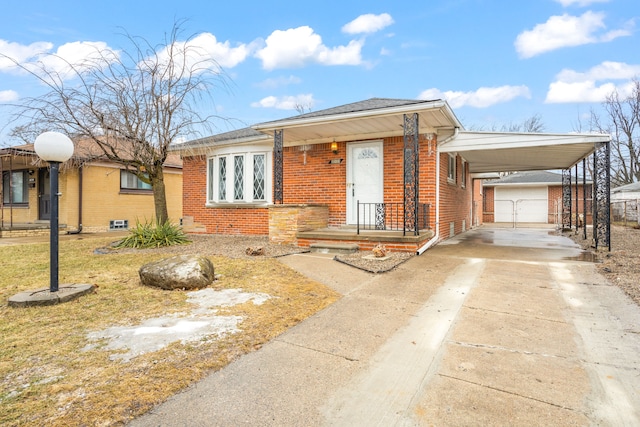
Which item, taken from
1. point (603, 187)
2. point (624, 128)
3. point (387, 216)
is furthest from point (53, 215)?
point (624, 128)

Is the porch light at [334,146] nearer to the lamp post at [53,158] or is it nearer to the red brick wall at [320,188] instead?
the red brick wall at [320,188]

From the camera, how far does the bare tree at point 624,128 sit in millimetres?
27266

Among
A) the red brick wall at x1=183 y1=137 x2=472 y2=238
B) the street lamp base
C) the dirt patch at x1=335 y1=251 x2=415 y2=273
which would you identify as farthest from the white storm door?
the street lamp base

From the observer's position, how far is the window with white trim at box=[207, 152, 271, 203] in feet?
33.1

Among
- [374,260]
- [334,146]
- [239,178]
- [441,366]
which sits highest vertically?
[334,146]

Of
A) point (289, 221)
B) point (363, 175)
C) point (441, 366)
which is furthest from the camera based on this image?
point (363, 175)

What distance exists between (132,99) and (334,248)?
6.41m

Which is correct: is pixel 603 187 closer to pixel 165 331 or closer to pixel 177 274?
pixel 177 274

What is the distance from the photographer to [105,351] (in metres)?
2.57

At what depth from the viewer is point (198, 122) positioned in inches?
366

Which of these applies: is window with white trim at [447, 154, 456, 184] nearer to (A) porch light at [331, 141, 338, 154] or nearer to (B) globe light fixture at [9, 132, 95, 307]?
(A) porch light at [331, 141, 338, 154]

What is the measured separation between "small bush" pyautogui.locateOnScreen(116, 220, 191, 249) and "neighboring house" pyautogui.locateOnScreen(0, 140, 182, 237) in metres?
3.89

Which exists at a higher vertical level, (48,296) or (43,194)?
(43,194)

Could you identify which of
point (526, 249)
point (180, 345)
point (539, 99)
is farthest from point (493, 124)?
point (180, 345)
